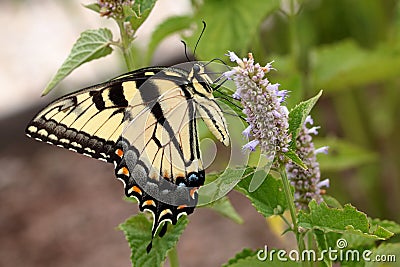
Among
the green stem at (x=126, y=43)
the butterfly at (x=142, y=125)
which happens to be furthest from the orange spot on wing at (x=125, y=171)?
the green stem at (x=126, y=43)

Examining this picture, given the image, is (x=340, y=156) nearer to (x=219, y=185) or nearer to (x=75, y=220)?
(x=219, y=185)

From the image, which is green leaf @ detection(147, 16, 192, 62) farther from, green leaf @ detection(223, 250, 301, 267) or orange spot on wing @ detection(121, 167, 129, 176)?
green leaf @ detection(223, 250, 301, 267)

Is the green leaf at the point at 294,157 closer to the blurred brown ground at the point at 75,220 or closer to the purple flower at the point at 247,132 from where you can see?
the purple flower at the point at 247,132

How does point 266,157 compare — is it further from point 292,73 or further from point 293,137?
point 292,73

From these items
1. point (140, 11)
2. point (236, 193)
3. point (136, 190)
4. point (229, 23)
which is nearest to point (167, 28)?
point (229, 23)

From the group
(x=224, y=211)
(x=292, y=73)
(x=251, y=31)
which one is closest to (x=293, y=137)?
(x=224, y=211)
